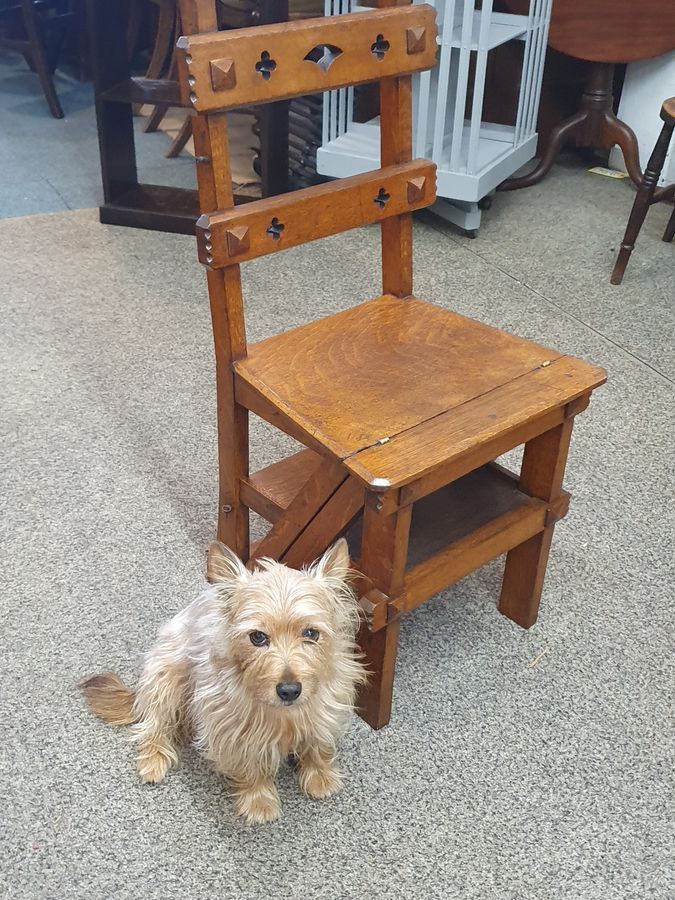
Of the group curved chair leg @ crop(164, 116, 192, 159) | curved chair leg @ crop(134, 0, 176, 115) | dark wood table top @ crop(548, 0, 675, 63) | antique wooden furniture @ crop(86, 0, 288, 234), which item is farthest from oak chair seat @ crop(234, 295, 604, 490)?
curved chair leg @ crop(134, 0, 176, 115)

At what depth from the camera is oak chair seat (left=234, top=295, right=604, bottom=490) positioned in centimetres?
132

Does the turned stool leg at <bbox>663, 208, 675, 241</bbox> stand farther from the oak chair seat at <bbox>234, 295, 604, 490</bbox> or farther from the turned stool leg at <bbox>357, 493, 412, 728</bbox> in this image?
the turned stool leg at <bbox>357, 493, 412, 728</bbox>

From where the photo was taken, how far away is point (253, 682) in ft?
4.01

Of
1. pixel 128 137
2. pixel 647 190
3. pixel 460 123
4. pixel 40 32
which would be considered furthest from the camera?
pixel 40 32

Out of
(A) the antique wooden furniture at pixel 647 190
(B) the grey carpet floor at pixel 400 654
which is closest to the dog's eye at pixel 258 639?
(B) the grey carpet floor at pixel 400 654

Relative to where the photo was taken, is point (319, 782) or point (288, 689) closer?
point (288, 689)

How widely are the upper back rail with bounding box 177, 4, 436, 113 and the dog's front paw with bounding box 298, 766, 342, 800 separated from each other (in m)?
1.00

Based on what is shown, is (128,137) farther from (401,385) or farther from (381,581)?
(381,581)

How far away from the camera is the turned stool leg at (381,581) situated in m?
1.33

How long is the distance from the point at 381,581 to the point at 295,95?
2.54ft

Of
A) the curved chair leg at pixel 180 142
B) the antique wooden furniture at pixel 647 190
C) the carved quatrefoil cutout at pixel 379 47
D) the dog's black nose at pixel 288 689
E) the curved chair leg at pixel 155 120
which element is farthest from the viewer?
the curved chair leg at pixel 155 120

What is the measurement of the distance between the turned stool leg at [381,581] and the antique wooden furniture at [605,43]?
8.27 feet

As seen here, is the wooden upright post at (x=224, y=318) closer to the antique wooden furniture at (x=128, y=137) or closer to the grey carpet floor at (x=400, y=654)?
the grey carpet floor at (x=400, y=654)

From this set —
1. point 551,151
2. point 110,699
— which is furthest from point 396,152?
point 551,151
